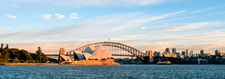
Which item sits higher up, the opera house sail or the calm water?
the opera house sail

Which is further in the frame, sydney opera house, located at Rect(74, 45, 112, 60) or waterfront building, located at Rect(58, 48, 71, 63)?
waterfront building, located at Rect(58, 48, 71, 63)

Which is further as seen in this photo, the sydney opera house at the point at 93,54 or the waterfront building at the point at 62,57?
the waterfront building at the point at 62,57

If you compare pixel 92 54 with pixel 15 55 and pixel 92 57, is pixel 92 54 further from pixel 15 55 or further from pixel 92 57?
pixel 15 55

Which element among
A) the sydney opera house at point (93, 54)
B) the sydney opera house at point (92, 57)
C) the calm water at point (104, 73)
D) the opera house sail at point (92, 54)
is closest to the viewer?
the calm water at point (104, 73)

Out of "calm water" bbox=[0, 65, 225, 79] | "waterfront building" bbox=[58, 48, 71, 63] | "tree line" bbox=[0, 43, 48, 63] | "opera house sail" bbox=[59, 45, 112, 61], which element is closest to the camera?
"calm water" bbox=[0, 65, 225, 79]

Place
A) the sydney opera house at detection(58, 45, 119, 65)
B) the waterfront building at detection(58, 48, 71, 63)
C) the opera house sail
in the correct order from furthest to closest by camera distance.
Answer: the waterfront building at detection(58, 48, 71, 63) < the sydney opera house at detection(58, 45, 119, 65) < the opera house sail

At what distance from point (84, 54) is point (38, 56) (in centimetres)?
3498

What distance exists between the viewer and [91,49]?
525ft

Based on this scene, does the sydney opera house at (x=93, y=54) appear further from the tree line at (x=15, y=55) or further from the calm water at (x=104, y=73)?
the calm water at (x=104, y=73)

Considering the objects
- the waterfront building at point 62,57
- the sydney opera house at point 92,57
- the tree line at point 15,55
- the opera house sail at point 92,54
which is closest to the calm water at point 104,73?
the tree line at point 15,55

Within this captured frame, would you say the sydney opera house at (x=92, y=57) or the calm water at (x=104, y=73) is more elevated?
the sydney opera house at (x=92, y=57)

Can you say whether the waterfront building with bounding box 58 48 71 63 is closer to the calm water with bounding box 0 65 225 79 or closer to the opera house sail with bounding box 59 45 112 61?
the opera house sail with bounding box 59 45 112 61

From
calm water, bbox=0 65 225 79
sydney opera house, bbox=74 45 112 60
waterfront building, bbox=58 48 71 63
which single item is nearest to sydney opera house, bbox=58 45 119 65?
sydney opera house, bbox=74 45 112 60

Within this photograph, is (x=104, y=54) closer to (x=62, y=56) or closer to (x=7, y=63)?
(x=62, y=56)
